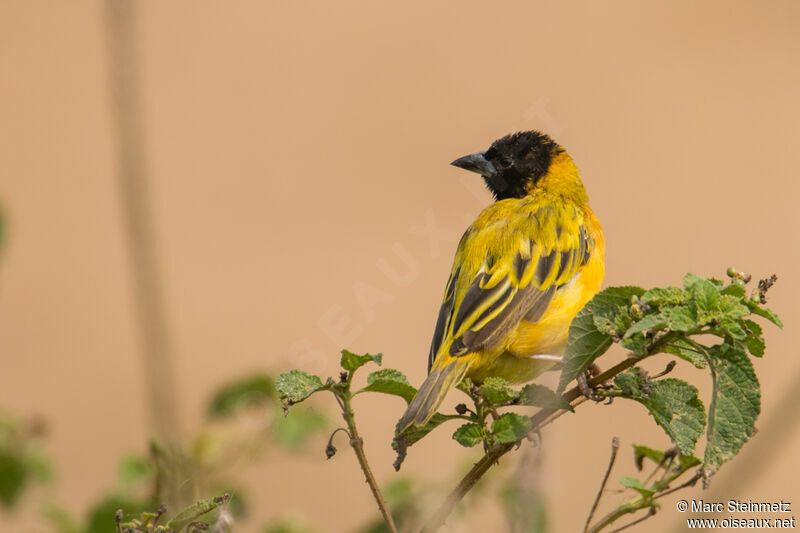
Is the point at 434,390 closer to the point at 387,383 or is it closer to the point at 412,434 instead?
the point at 412,434

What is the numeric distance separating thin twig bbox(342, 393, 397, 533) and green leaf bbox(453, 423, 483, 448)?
0.95ft

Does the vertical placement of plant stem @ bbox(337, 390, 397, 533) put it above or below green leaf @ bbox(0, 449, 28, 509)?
below

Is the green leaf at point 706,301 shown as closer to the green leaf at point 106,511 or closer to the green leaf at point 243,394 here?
the green leaf at point 106,511

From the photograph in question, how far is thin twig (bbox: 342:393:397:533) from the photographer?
6.03ft

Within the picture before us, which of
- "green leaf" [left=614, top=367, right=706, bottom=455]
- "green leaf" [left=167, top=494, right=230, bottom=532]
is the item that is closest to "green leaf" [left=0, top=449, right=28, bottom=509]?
"green leaf" [left=167, top=494, right=230, bottom=532]

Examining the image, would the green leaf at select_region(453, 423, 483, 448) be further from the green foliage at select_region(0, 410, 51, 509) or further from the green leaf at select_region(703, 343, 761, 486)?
the green foliage at select_region(0, 410, 51, 509)

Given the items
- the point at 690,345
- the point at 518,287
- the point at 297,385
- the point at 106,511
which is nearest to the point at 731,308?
the point at 690,345

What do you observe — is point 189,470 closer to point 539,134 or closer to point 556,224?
point 556,224

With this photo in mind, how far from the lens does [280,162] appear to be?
14.4 meters

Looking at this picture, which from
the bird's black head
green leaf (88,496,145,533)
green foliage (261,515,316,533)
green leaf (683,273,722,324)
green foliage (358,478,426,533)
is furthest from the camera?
the bird's black head

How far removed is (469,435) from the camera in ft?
7.41

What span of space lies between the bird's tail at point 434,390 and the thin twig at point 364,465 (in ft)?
1.23

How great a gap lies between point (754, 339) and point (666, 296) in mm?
222

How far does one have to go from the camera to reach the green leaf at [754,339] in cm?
218
